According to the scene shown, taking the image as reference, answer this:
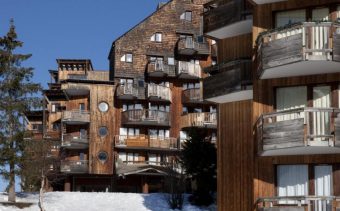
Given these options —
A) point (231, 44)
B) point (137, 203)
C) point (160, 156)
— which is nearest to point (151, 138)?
point (160, 156)

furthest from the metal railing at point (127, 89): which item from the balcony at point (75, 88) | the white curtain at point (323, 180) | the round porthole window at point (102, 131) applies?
the white curtain at point (323, 180)

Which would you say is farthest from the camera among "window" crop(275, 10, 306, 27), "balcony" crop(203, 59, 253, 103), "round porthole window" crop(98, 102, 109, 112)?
"round porthole window" crop(98, 102, 109, 112)

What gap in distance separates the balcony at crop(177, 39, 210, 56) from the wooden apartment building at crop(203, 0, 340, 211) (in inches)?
1393

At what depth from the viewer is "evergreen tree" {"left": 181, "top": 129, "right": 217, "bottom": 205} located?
49906mm

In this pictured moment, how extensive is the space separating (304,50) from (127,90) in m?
40.5

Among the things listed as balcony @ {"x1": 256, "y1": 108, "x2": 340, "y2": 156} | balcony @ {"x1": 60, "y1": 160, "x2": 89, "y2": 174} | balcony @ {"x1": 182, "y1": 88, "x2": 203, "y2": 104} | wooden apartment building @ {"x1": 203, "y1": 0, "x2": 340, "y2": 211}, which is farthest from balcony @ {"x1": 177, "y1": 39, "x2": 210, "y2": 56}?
balcony @ {"x1": 256, "y1": 108, "x2": 340, "y2": 156}

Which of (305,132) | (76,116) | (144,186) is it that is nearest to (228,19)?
(305,132)

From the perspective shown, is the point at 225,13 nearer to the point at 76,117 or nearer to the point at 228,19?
the point at 228,19

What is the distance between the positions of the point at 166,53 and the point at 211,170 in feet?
71.8

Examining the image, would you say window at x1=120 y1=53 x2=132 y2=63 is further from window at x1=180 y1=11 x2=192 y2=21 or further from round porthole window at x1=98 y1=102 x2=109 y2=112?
window at x1=180 y1=11 x2=192 y2=21

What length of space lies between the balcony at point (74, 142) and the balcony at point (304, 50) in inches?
1600

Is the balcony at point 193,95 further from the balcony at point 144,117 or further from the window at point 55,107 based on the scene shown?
the window at point 55,107

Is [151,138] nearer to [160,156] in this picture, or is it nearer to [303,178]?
[160,156]

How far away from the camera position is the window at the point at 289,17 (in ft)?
95.9
